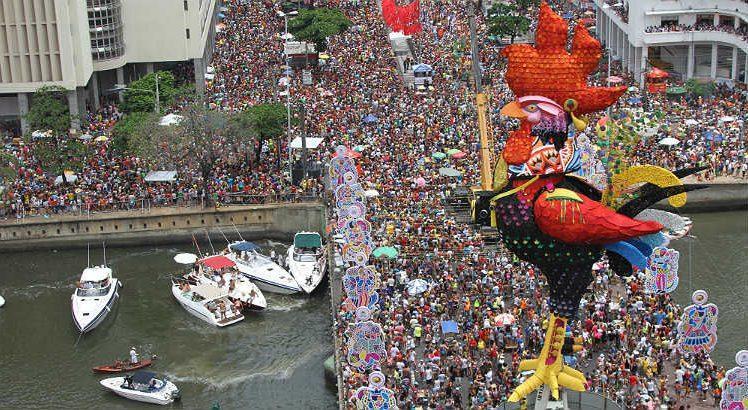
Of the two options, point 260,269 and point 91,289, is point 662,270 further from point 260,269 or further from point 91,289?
point 91,289

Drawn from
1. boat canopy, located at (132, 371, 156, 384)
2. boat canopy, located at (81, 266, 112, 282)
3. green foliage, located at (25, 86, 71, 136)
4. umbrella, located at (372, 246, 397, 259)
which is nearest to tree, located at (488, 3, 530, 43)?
green foliage, located at (25, 86, 71, 136)

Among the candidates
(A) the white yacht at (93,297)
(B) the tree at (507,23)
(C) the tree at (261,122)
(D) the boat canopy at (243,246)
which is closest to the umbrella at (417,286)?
(D) the boat canopy at (243,246)

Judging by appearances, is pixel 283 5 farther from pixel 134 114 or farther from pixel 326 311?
pixel 326 311

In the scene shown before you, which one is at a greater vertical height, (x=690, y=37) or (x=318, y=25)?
(x=318, y=25)

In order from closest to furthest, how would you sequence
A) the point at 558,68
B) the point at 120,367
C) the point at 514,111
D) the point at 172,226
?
the point at 558,68, the point at 514,111, the point at 120,367, the point at 172,226

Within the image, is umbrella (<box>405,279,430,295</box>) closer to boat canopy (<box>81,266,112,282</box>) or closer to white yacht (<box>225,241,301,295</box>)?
white yacht (<box>225,241,301,295</box>)

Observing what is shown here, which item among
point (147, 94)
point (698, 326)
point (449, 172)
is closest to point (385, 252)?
point (449, 172)

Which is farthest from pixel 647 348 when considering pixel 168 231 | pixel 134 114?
pixel 134 114
